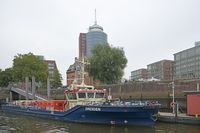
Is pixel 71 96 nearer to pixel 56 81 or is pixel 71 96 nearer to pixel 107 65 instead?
pixel 107 65

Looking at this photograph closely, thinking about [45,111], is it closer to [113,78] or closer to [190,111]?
[190,111]

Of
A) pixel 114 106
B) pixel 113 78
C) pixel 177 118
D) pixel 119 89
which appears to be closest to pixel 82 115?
pixel 114 106

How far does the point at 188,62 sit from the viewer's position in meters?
147

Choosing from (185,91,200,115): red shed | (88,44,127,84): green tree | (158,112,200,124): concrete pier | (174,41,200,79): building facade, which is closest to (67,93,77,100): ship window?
(158,112,200,124): concrete pier

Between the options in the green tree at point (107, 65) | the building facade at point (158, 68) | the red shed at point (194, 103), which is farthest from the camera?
the building facade at point (158, 68)

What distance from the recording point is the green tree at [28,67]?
276ft

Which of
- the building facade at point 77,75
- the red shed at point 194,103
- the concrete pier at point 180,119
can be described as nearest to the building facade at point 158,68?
the building facade at point 77,75

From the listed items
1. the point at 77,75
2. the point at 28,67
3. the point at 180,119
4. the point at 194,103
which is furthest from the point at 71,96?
the point at 28,67

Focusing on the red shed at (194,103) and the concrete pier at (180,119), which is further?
the red shed at (194,103)

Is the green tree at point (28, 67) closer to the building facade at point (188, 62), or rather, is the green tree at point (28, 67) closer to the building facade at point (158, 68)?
the building facade at point (188, 62)

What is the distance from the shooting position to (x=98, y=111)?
30.3 metres

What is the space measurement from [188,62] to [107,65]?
288ft

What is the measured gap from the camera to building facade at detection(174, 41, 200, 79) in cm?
13938

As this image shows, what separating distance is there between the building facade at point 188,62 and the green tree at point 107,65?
70698mm
